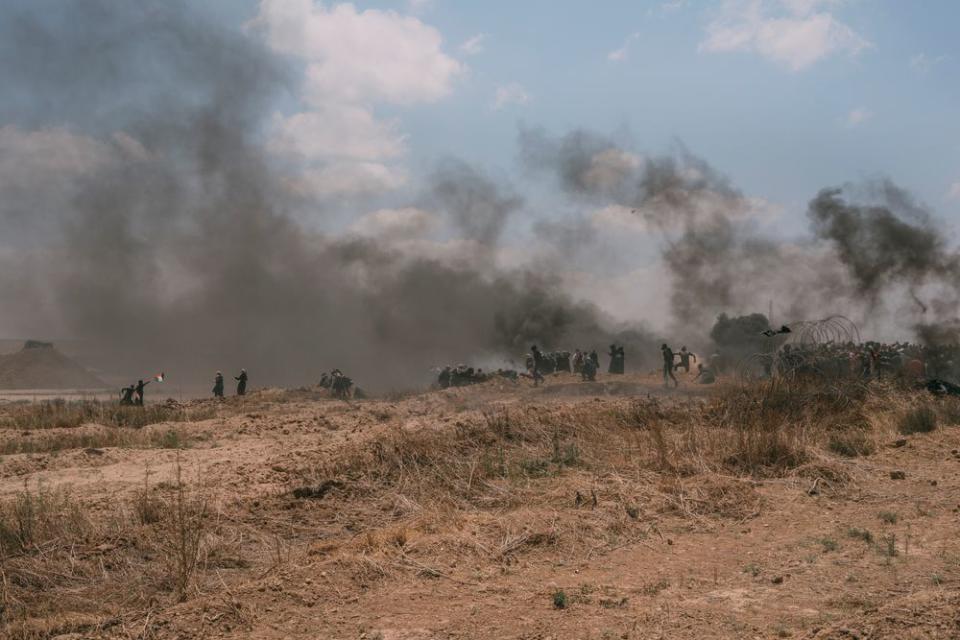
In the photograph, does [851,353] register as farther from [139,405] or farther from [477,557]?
[139,405]

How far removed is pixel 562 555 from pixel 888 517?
3.80m

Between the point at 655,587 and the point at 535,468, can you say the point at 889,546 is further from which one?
the point at 535,468

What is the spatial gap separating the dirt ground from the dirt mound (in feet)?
137

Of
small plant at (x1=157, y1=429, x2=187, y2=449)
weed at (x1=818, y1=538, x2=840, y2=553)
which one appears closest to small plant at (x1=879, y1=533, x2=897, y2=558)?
weed at (x1=818, y1=538, x2=840, y2=553)

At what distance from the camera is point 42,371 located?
167 feet

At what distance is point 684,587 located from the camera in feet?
22.1

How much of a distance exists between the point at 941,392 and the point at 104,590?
18.3 metres

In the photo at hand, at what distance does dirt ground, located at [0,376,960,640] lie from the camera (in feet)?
19.4

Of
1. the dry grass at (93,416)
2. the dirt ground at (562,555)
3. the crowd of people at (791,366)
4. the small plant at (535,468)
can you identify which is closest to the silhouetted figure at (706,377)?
the crowd of people at (791,366)

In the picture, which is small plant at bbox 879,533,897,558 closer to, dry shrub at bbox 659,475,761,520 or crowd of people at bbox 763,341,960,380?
dry shrub at bbox 659,475,761,520

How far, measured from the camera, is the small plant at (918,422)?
14766mm

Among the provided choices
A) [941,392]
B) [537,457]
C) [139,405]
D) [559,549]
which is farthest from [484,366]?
[559,549]

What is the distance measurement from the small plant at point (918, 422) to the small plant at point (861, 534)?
24.5ft

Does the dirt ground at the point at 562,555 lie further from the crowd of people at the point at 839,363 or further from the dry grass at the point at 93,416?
the dry grass at the point at 93,416
